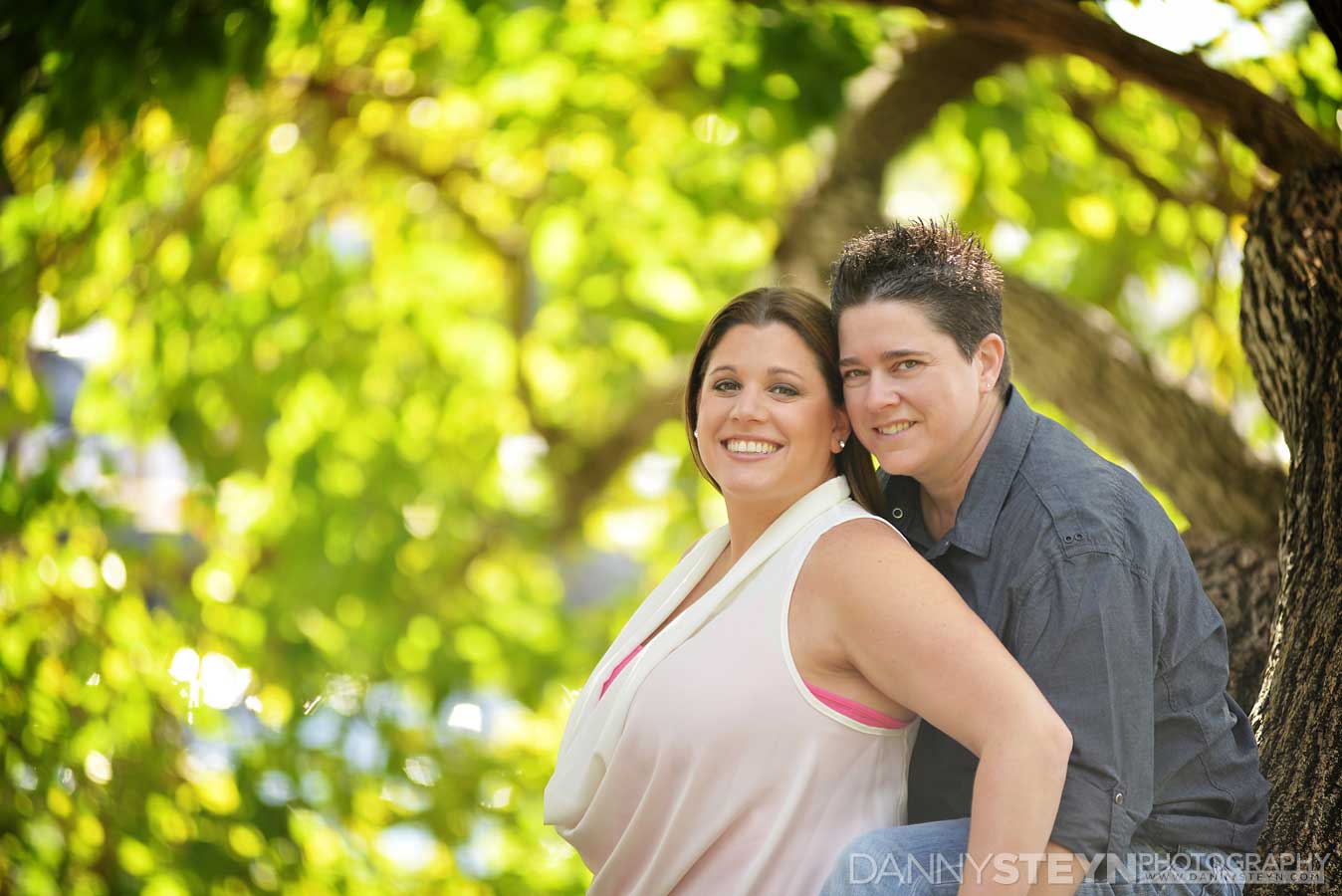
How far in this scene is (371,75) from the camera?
523 centimetres

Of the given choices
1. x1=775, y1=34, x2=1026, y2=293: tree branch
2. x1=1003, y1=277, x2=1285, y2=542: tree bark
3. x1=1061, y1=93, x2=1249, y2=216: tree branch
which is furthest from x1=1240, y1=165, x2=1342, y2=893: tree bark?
x1=775, y1=34, x2=1026, y2=293: tree branch

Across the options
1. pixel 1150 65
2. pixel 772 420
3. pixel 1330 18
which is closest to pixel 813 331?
pixel 772 420

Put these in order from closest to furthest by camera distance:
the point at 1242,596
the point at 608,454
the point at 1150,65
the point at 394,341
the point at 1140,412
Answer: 1. the point at 1242,596
2. the point at 1150,65
3. the point at 1140,412
4. the point at 394,341
5. the point at 608,454

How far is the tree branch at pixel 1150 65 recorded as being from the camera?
118 inches

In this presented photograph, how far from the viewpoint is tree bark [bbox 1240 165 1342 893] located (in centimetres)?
→ 209

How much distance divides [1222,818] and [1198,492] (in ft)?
5.26

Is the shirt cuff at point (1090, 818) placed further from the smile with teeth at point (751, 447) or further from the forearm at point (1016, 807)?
the smile with teeth at point (751, 447)

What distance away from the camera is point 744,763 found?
7.14 ft

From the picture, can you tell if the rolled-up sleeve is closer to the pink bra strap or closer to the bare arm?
the bare arm

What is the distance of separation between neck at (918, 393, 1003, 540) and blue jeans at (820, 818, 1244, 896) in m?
0.53

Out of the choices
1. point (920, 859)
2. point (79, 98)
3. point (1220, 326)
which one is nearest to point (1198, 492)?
point (1220, 326)

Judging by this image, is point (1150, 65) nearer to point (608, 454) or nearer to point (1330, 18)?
point (1330, 18)

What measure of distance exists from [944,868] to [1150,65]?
79.3 inches

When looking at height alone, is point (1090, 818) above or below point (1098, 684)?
below
